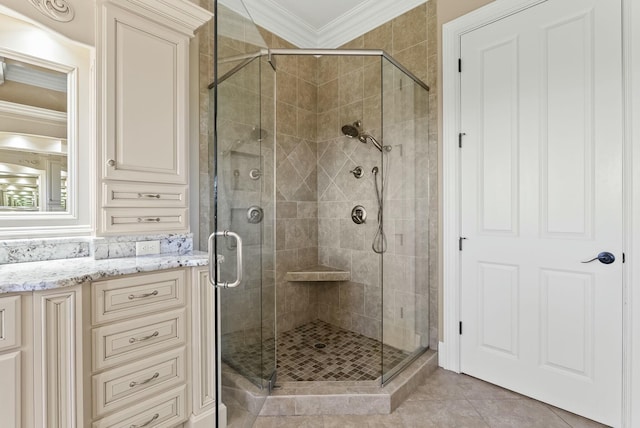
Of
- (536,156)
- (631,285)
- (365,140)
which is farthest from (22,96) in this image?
(631,285)

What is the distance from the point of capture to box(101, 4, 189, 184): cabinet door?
1627mm

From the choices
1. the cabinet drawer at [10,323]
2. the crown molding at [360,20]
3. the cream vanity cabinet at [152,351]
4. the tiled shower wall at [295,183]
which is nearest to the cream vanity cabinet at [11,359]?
the cabinet drawer at [10,323]

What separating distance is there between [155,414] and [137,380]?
0.71ft

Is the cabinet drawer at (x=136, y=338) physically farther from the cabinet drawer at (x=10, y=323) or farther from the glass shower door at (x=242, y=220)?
the glass shower door at (x=242, y=220)

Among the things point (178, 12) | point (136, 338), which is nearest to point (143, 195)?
point (136, 338)

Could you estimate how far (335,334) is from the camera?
8.94 ft

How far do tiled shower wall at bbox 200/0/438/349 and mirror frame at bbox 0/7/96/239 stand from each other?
1.39 m

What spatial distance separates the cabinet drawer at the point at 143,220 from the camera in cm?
166

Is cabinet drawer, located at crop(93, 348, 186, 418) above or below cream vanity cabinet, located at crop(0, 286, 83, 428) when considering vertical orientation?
below

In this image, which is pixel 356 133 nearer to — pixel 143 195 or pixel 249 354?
pixel 143 195

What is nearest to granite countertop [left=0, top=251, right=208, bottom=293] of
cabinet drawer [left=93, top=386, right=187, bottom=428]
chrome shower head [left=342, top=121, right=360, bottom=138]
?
cabinet drawer [left=93, top=386, right=187, bottom=428]

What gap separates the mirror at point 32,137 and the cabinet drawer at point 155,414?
3.71 feet

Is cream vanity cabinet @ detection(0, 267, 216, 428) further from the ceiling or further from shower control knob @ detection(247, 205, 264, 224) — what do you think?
the ceiling

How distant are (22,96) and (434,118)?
257 cm
